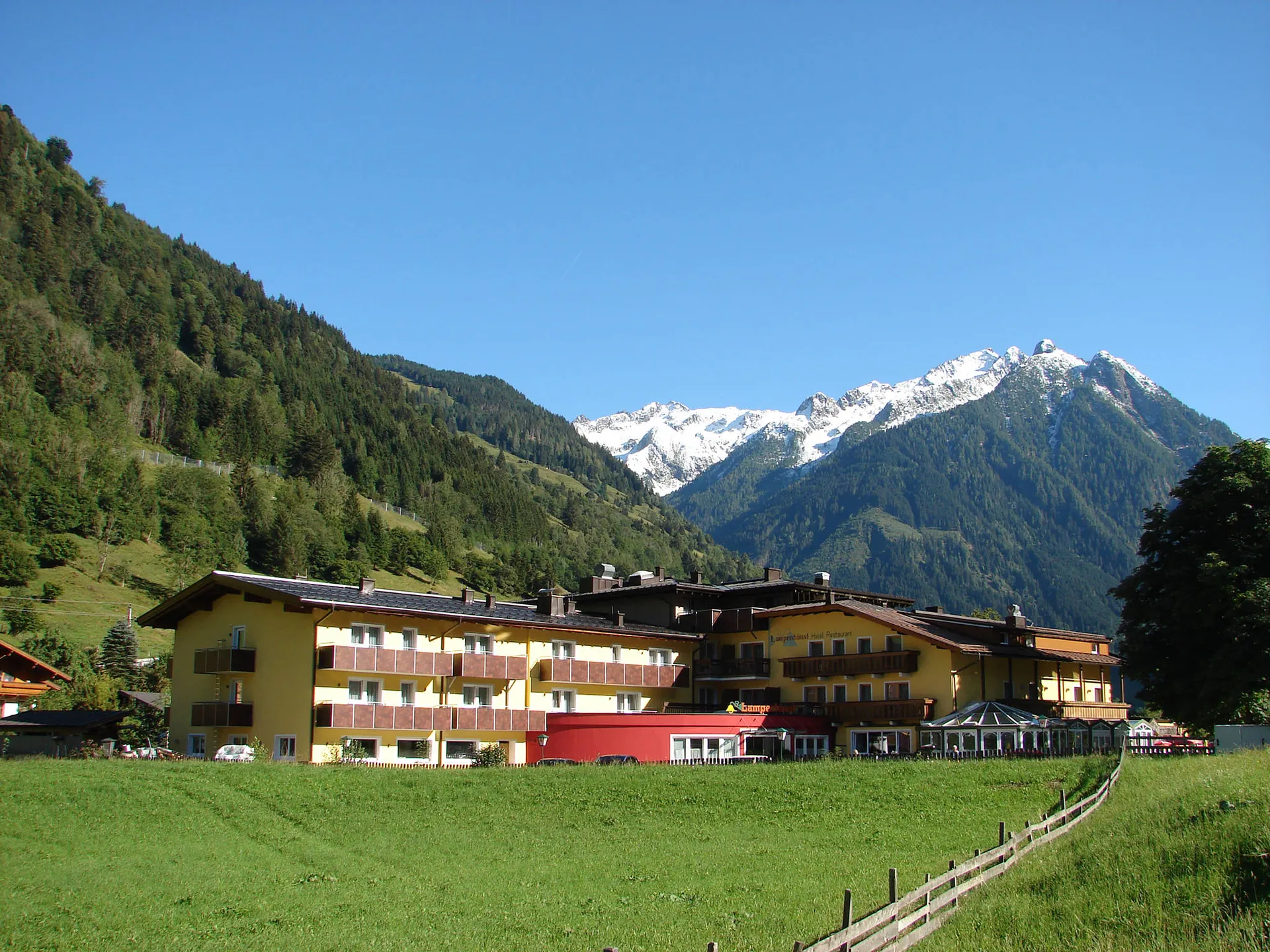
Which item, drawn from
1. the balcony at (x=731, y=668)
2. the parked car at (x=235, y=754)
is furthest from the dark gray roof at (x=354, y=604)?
the parked car at (x=235, y=754)

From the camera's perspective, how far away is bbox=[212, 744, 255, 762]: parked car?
157 feet

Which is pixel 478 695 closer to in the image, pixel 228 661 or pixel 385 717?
pixel 385 717

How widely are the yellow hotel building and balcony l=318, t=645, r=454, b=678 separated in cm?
9

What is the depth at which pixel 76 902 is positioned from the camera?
79.7ft

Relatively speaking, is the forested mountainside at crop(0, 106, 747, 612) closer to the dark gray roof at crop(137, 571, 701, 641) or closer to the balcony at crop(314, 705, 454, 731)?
the dark gray roof at crop(137, 571, 701, 641)

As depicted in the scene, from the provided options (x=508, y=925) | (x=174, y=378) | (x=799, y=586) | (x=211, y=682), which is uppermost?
(x=174, y=378)

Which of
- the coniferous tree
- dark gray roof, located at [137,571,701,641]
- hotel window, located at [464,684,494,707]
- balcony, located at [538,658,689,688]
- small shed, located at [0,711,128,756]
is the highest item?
dark gray roof, located at [137,571,701,641]

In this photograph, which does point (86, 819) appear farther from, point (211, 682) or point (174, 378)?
point (174, 378)

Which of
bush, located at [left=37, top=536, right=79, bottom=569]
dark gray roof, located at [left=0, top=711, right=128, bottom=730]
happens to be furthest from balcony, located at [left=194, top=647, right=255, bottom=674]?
bush, located at [left=37, top=536, right=79, bottom=569]

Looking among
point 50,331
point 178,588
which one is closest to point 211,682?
point 178,588

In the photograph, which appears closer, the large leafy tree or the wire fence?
the large leafy tree

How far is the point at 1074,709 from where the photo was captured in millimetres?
63969

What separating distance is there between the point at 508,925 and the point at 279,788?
17.8m

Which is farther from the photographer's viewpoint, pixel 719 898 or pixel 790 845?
pixel 790 845
